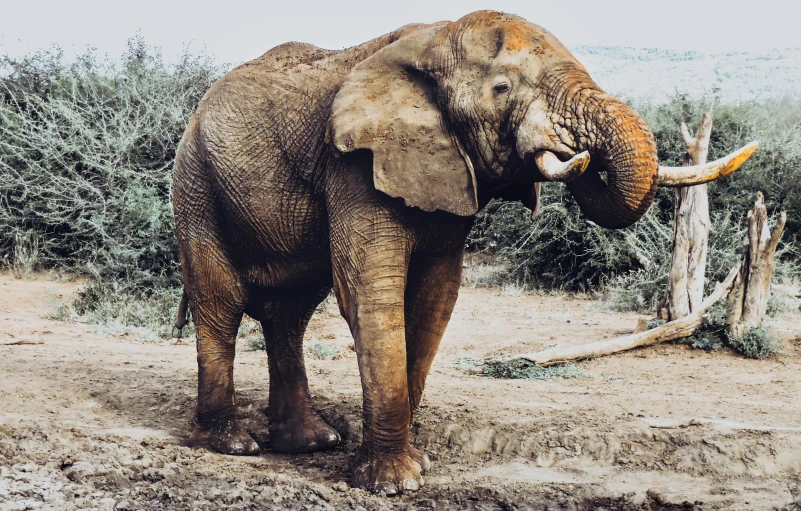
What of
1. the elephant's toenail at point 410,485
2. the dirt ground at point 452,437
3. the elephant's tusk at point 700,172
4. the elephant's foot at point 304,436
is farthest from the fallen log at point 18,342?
the elephant's tusk at point 700,172

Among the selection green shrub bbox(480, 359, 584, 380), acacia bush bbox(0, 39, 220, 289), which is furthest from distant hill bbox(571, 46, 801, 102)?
green shrub bbox(480, 359, 584, 380)

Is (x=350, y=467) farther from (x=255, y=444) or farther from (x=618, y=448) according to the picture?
(x=618, y=448)

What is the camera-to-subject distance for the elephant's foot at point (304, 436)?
6.45 m

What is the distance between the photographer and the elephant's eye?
4844 millimetres

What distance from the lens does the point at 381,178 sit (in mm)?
5012

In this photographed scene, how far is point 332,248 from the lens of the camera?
5355 millimetres

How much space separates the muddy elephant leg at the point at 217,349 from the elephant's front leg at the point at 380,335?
1129 mm

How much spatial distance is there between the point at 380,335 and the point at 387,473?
777 mm

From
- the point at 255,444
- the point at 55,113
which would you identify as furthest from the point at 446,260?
the point at 55,113

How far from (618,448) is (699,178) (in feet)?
6.59

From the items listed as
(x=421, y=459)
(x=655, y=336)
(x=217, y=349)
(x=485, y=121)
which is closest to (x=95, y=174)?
(x=655, y=336)

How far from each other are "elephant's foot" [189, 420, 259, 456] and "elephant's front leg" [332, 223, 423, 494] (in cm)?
114

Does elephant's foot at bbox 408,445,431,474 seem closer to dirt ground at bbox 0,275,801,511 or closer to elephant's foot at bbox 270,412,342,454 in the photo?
dirt ground at bbox 0,275,801,511

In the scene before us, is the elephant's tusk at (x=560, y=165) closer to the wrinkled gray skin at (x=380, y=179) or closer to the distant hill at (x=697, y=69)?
the wrinkled gray skin at (x=380, y=179)
